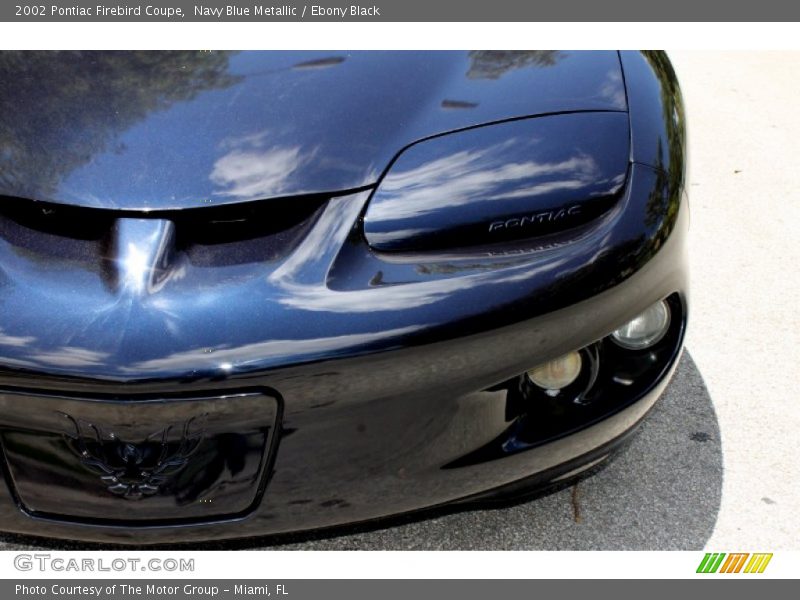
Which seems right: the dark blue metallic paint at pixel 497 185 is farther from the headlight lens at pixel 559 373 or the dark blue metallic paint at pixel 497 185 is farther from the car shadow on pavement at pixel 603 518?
the car shadow on pavement at pixel 603 518

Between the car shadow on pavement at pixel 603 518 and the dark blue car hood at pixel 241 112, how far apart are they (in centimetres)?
76

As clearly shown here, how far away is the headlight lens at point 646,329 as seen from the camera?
1.92 m

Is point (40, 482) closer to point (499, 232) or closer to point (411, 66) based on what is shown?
point (499, 232)

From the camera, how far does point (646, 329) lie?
1.95 meters

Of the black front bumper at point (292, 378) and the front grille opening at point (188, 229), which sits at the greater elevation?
the front grille opening at point (188, 229)

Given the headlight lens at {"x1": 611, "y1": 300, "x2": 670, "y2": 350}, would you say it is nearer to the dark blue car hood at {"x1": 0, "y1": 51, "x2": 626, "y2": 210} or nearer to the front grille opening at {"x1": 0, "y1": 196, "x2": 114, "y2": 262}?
the dark blue car hood at {"x1": 0, "y1": 51, "x2": 626, "y2": 210}

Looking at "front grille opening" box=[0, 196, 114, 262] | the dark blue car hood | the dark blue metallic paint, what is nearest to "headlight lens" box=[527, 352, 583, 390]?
the dark blue metallic paint

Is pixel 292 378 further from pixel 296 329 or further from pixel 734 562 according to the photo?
pixel 734 562

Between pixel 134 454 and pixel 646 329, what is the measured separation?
3.36ft

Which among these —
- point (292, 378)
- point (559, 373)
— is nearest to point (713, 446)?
point (559, 373)

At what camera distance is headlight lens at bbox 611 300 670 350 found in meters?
1.92

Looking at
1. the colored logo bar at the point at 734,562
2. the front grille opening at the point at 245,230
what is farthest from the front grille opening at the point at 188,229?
the colored logo bar at the point at 734,562

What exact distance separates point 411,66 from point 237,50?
0.37 metres

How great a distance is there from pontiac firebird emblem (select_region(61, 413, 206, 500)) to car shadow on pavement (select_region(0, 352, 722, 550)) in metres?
0.49
